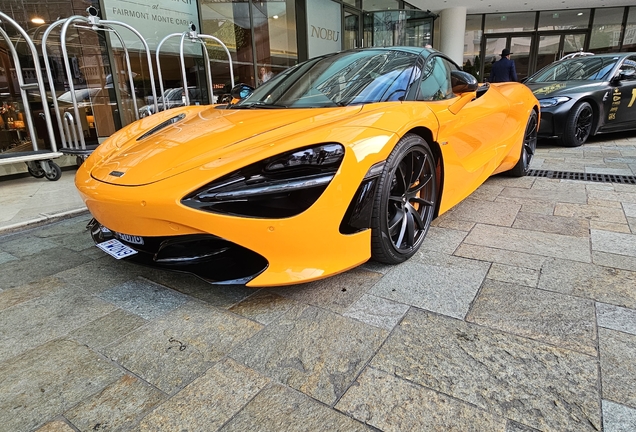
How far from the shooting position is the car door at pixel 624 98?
645cm

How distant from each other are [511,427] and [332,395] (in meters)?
0.57

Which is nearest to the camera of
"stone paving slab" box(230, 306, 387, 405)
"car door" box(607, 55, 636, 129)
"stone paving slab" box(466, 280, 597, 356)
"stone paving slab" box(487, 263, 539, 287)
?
"stone paving slab" box(230, 306, 387, 405)

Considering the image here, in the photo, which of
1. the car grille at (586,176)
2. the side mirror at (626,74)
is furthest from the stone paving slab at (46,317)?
the side mirror at (626,74)

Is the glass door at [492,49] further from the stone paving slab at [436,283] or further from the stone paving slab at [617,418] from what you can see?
the stone paving slab at [617,418]

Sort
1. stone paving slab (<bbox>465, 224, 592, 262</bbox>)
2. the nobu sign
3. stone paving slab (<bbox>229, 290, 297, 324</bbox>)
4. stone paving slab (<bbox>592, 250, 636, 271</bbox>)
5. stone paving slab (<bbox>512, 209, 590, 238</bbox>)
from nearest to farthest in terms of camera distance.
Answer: stone paving slab (<bbox>229, 290, 297, 324</bbox>), stone paving slab (<bbox>592, 250, 636, 271</bbox>), stone paving slab (<bbox>465, 224, 592, 262</bbox>), stone paving slab (<bbox>512, 209, 590, 238</bbox>), the nobu sign

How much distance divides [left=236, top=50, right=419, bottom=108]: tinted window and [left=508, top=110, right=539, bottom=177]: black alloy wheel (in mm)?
2137

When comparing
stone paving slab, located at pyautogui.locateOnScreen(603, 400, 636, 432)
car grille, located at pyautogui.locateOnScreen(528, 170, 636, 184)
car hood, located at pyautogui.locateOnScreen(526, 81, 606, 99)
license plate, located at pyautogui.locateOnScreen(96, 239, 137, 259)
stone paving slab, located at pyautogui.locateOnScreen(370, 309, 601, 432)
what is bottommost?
car grille, located at pyautogui.locateOnScreen(528, 170, 636, 184)

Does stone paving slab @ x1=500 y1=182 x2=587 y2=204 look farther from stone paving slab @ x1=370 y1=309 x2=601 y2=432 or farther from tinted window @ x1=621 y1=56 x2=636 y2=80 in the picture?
tinted window @ x1=621 y1=56 x2=636 y2=80

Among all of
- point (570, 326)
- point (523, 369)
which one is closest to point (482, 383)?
point (523, 369)

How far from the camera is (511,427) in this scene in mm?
1274

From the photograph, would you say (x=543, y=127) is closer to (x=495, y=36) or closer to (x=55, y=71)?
(x=55, y=71)

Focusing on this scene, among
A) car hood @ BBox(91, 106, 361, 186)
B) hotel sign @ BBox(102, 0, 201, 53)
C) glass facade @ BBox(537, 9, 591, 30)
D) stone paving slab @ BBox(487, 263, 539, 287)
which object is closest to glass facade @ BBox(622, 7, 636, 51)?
glass facade @ BBox(537, 9, 591, 30)

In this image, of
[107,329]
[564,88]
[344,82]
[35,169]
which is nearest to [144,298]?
[107,329]

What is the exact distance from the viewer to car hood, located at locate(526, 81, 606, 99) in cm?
618
